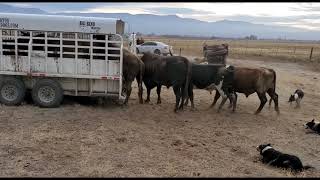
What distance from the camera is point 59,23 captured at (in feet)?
39.9

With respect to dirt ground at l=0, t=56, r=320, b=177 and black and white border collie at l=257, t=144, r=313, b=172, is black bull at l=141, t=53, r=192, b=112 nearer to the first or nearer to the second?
dirt ground at l=0, t=56, r=320, b=177

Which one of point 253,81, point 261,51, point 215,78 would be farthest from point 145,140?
point 261,51

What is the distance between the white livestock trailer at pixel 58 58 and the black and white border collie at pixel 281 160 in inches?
186

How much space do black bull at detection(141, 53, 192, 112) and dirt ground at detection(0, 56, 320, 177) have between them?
0.64m

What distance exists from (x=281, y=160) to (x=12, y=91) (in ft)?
24.1

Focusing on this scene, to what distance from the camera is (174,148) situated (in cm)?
911

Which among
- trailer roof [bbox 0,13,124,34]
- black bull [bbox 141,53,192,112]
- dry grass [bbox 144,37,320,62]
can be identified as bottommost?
dry grass [bbox 144,37,320,62]

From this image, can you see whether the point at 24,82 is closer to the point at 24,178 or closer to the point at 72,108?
the point at 72,108

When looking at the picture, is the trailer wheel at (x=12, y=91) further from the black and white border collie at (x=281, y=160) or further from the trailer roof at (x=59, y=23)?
the black and white border collie at (x=281, y=160)

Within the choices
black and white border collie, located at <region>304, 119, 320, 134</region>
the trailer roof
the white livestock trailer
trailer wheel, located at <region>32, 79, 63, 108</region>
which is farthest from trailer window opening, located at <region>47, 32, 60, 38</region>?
black and white border collie, located at <region>304, 119, 320, 134</region>

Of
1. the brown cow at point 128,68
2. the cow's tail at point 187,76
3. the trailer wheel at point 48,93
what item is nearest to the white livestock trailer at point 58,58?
the trailer wheel at point 48,93

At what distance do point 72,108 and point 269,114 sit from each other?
230 inches

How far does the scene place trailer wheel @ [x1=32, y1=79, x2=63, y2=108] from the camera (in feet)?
39.9

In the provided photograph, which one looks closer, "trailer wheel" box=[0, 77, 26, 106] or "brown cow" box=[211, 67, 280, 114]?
"trailer wheel" box=[0, 77, 26, 106]
